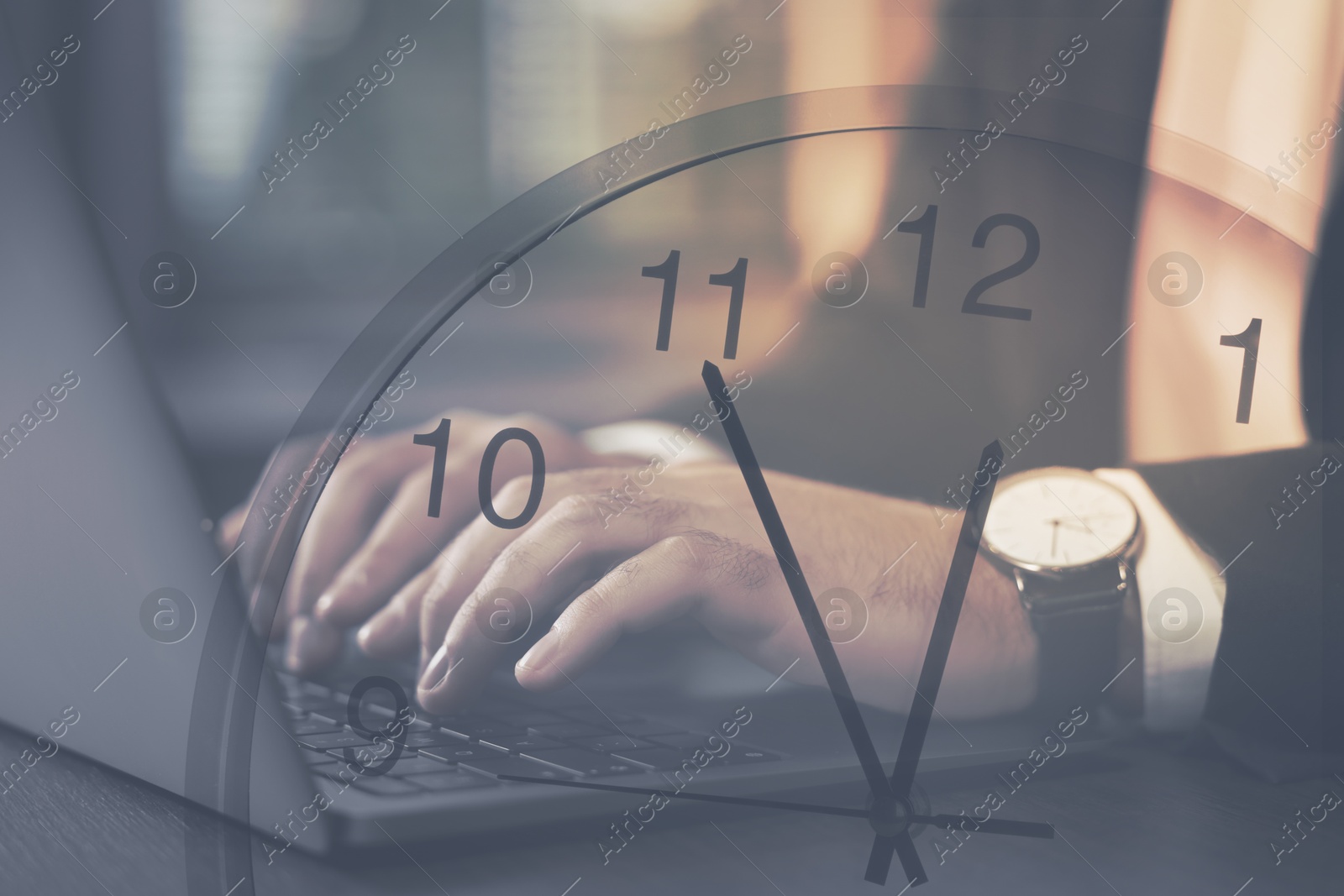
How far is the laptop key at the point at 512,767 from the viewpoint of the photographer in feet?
1.65

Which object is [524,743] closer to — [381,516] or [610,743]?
[610,743]

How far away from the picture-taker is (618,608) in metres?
0.56

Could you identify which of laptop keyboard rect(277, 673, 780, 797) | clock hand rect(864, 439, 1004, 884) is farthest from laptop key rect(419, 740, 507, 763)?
clock hand rect(864, 439, 1004, 884)

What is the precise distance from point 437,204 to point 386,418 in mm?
120

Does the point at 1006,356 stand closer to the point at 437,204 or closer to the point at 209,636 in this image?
the point at 437,204

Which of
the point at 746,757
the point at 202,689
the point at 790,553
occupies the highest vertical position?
the point at 790,553

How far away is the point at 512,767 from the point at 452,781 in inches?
1.2

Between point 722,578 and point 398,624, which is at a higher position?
point 722,578

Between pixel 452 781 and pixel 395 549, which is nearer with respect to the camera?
pixel 452 781

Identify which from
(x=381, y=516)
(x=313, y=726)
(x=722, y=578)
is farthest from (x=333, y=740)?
(x=722, y=578)

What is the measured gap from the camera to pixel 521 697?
55 cm

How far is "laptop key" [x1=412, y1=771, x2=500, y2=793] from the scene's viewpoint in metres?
0.48

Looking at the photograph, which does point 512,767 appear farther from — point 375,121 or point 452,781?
point 375,121

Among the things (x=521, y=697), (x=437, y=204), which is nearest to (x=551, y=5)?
(x=437, y=204)
